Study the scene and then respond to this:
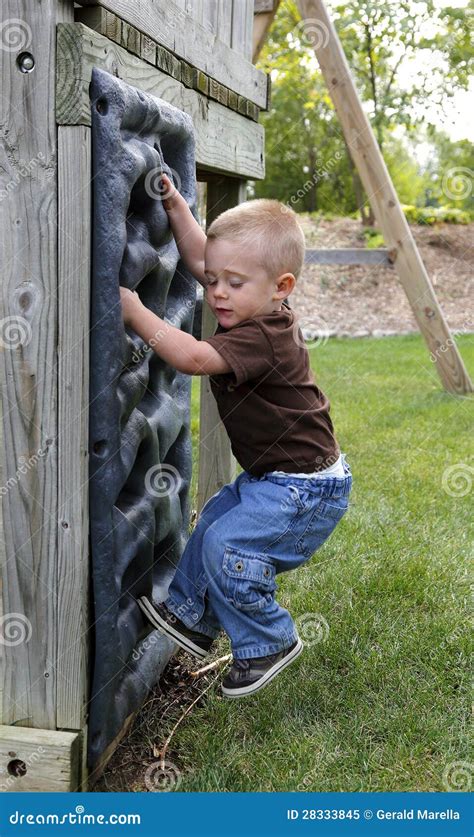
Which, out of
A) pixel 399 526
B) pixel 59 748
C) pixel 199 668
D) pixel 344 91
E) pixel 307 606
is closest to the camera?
pixel 59 748

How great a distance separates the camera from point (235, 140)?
308 cm

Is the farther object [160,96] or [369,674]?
[369,674]

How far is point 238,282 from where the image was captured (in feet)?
7.25

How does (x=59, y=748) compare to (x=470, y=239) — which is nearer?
(x=59, y=748)

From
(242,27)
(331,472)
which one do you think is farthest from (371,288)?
(331,472)

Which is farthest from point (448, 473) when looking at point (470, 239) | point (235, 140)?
point (470, 239)

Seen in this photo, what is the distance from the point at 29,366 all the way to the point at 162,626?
83cm

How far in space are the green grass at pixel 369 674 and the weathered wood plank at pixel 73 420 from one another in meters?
0.41

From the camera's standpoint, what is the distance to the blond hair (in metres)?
2.20

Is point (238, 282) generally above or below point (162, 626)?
above

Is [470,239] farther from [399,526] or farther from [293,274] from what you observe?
[293,274]

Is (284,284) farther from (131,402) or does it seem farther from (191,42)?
(191,42)

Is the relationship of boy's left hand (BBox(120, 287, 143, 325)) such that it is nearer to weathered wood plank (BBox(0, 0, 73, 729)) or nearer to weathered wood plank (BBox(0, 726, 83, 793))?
weathered wood plank (BBox(0, 0, 73, 729))

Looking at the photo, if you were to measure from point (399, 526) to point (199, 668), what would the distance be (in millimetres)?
1368
